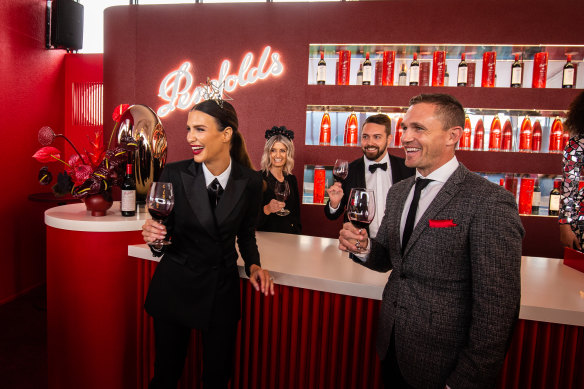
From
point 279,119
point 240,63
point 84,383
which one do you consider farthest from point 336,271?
point 240,63

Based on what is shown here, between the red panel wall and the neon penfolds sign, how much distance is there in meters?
0.06

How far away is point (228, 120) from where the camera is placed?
1.51 meters

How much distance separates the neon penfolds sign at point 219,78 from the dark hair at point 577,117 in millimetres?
2571

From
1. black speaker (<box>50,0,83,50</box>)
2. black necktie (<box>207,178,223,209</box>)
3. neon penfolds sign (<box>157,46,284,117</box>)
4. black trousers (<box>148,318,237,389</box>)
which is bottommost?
black trousers (<box>148,318,237,389</box>)

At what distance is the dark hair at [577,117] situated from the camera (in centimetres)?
202

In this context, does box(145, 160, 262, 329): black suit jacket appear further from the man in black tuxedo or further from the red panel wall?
the red panel wall

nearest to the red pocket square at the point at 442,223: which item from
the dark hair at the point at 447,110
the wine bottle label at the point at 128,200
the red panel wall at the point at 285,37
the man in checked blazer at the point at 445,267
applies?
the man in checked blazer at the point at 445,267

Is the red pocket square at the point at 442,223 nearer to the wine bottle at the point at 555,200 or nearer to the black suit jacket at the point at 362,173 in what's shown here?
the black suit jacket at the point at 362,173

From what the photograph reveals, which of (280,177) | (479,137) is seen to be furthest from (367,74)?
(280,177)

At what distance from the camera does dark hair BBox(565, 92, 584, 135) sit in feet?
6.63

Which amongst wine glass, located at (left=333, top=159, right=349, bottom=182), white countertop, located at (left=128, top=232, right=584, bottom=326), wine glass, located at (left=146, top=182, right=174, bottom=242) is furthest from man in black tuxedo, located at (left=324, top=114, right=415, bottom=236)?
wine glass, located at (left=146, top=182, right=174, bottom=242)

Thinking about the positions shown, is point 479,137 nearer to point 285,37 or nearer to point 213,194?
point 285,37

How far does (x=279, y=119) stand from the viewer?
388 cm

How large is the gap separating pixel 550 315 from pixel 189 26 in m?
3.98
